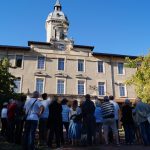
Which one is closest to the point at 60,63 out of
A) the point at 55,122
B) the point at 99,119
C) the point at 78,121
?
the point at 99,119

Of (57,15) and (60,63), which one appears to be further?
(57,15)

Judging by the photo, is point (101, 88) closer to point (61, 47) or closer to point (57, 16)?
point (61, 47)

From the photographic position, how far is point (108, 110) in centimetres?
1045

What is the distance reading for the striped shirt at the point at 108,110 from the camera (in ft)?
34.0

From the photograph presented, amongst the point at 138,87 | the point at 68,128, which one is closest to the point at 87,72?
the point at 138,87

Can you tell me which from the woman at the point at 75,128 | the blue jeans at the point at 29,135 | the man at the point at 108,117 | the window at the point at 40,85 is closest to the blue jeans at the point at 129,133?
the man at the point at 108,117

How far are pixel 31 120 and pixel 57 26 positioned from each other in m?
30.4

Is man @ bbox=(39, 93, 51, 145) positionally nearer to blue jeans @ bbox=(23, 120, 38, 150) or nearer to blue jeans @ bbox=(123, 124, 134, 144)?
blue jeans @ bbox=(23, 120, 38, 150)

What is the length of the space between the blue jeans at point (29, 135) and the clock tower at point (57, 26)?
26119 millimetres

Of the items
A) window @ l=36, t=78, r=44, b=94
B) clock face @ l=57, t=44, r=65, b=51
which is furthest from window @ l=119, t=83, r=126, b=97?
window @ l=36, t=78, r=44, b=94

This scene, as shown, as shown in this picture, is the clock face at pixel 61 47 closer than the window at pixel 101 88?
No

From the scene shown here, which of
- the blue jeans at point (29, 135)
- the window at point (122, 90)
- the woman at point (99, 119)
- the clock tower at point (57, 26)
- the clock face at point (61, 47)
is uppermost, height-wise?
the clock tower at point (57, 26)

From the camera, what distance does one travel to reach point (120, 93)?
3341 centimetres

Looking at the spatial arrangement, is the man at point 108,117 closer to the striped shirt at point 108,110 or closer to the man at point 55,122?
the striped shirt at point 108,110
